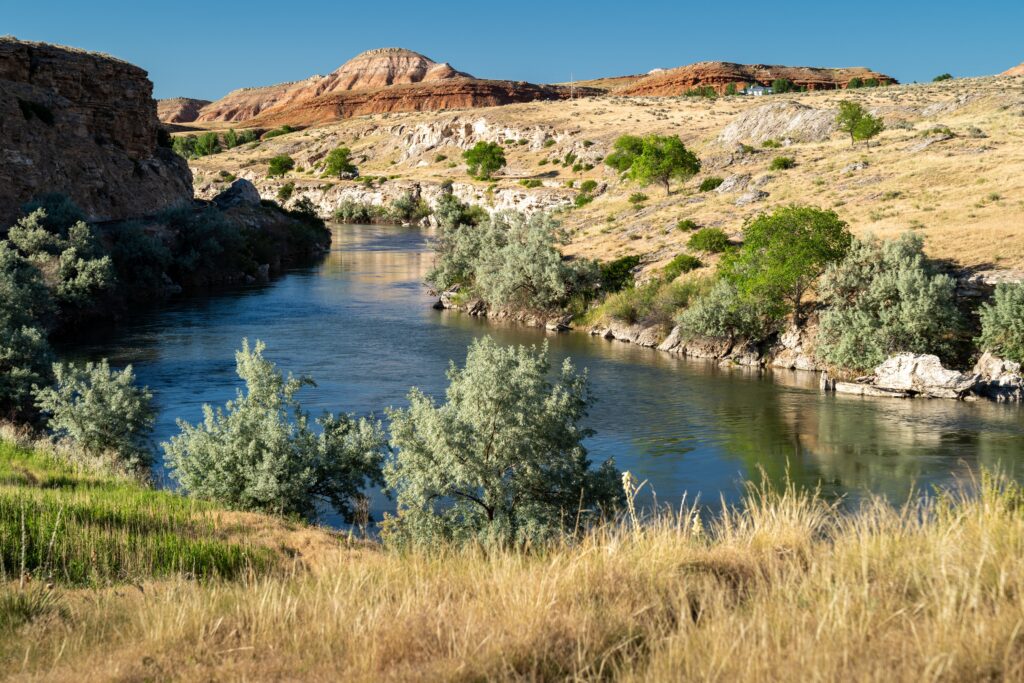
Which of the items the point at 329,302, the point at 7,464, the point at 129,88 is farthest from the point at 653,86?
the point at 7,464

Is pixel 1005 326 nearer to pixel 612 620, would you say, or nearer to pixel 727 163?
pixel 612 620

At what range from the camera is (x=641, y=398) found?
26.8 meters

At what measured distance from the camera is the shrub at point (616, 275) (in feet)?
131

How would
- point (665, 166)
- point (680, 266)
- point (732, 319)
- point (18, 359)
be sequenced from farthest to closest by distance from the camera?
point (665, 166), point (680, 266), point (732, 319), point (18, 359)

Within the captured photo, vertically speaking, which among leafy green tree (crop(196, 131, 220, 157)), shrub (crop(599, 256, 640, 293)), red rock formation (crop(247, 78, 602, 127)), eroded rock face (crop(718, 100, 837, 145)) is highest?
red rock formation (crop(247, 78, 602, 127))

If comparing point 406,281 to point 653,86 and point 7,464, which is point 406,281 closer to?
point 7,464

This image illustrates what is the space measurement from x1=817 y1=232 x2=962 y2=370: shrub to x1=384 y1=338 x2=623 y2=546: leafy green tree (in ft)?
54.1

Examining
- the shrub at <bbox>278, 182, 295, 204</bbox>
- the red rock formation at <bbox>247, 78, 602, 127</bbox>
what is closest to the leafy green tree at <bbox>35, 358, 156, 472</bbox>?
the shrub at <bbox>278, 182, 295, 204</bbox>

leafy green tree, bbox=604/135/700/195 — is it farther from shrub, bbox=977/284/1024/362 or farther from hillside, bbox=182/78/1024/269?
shrub, bbox=977/284/1024/362

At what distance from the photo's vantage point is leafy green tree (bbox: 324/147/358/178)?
11350 centimetres

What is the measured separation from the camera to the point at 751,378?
29984 mm

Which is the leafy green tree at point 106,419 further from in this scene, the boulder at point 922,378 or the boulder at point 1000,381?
the boulder at point 1000,381

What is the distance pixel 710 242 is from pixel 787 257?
8.27m

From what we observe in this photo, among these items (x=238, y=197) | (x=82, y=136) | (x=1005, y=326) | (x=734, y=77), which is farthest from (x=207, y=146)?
(x=1005, y=326)
